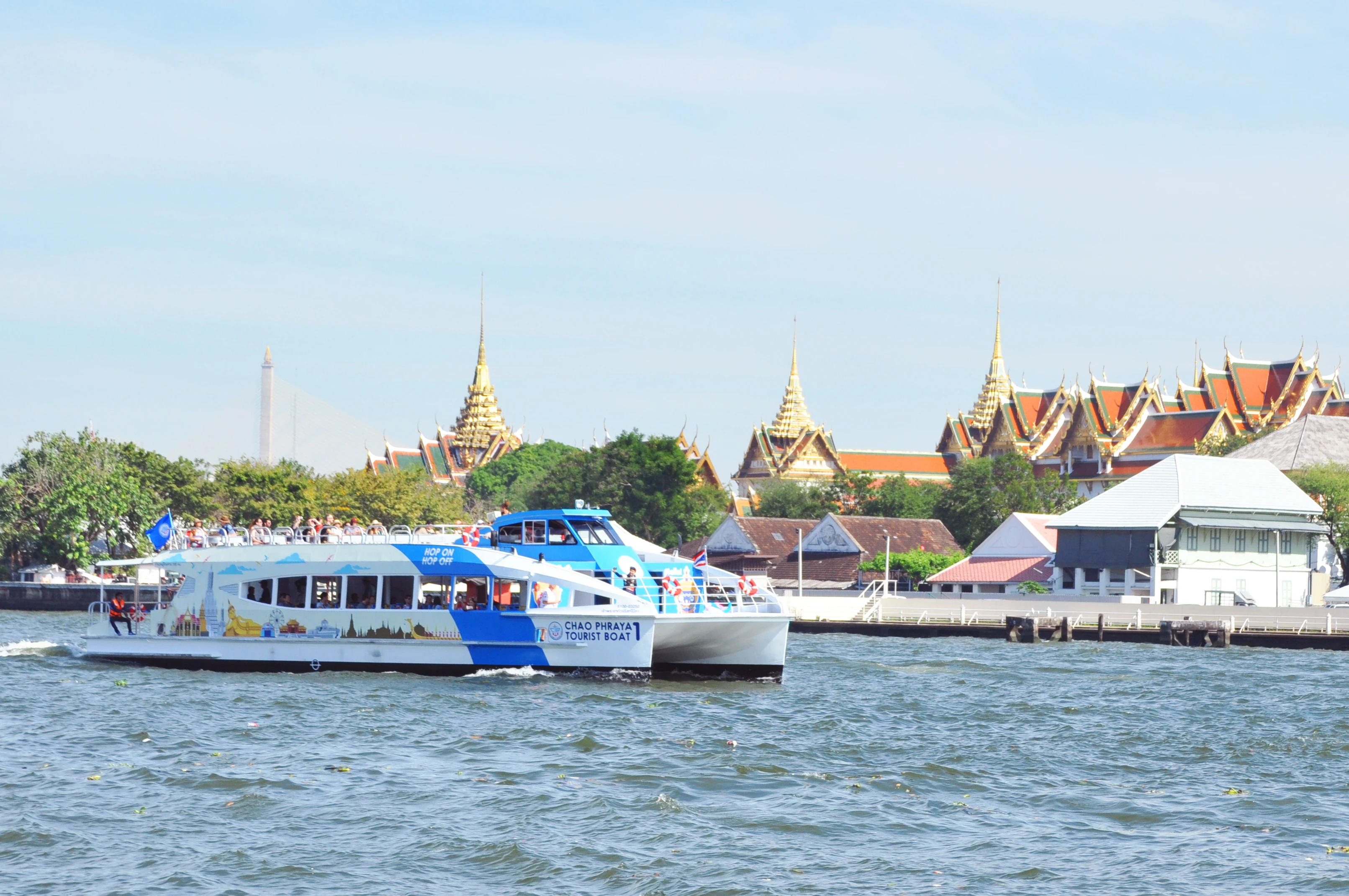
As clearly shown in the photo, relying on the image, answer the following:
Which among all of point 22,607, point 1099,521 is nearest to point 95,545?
point 22,607

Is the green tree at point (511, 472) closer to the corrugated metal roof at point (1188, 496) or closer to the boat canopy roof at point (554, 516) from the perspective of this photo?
the corrugated metal roof at point (1188, 496)

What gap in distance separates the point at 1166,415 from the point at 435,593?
3218 inches

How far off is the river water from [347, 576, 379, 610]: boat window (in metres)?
1.43

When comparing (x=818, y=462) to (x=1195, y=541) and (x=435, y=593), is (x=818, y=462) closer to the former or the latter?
(x=1195, y=541)

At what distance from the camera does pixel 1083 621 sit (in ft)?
177

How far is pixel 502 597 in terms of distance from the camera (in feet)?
102

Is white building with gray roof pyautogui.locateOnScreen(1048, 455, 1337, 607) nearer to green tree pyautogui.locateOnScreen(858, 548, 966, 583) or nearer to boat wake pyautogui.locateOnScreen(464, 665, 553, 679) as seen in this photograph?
green tree pyautogui.locateOnScreen(858, 548, 966, 583)

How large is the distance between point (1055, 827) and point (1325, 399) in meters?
89.5

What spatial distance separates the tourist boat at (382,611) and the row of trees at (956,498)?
52.0 meters

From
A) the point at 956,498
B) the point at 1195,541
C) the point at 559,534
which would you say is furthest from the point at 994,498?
the point at 559,534

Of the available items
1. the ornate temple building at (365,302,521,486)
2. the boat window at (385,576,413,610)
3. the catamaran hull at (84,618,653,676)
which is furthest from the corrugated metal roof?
the ornate temple building at (365,302,521,486)

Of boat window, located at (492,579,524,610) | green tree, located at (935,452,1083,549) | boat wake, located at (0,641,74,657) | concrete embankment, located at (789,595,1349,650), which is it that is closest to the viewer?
boat window, located at (492,579,524,610)

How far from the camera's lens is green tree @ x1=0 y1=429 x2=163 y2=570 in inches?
2662

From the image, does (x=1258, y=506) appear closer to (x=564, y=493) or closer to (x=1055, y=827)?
(x=564, y=493)
